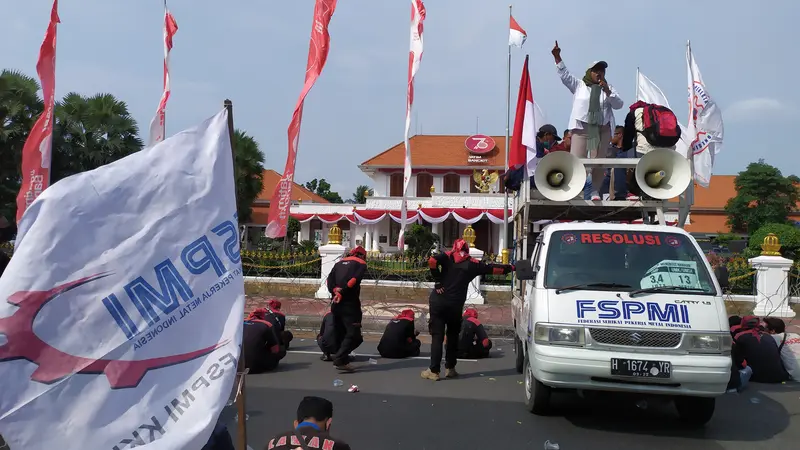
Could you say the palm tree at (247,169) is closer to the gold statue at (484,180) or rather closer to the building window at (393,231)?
the building window at (393,231)

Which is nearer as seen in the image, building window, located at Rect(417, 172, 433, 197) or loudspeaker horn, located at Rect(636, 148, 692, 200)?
loudspeaker horn, located at Rect(636, 148, 692, 200)

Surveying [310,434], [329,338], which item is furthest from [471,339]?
[310,434]

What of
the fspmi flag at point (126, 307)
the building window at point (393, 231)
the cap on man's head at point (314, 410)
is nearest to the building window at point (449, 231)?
the building window at point (393, 231)

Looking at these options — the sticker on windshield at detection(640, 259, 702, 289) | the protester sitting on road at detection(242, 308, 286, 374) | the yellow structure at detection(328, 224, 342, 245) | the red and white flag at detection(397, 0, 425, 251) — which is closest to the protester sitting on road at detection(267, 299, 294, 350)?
the protester sitting on road at detection(242, 308, 286, 374)

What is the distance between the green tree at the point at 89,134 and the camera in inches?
832

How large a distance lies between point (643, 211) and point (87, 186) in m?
6.67

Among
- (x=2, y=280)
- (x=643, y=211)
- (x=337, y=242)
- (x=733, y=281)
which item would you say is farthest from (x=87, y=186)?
(x=733, y=281)

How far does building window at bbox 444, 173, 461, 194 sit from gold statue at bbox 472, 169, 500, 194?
2091mm

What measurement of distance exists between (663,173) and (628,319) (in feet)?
8.53

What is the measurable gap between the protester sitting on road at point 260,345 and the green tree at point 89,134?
52.7 ft

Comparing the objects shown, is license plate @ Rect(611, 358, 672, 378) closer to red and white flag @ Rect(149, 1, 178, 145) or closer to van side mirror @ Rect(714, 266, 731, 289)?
van side mirror @ Rect(714, 266, 731, 289)

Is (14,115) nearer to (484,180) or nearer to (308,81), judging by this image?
(308,81)

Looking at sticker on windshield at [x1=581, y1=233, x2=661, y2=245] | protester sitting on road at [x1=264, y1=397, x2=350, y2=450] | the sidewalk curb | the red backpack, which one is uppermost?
the red backpack

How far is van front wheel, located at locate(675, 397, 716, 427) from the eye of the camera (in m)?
5.59
